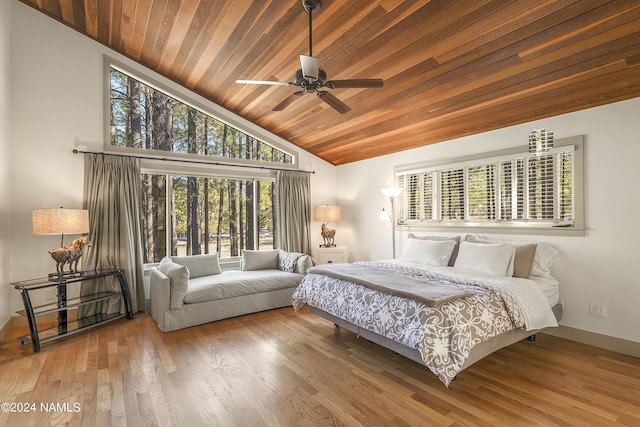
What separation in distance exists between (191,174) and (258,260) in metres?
1.71

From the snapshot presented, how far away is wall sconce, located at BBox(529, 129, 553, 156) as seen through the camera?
3359 mm

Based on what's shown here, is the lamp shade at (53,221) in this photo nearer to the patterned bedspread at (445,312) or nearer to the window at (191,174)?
the window at (191,174)

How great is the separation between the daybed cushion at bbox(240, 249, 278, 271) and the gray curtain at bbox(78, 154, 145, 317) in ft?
4.61

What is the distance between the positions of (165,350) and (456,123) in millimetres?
4164

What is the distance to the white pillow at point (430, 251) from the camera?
154 inches

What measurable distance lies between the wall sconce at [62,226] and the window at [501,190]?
434cm

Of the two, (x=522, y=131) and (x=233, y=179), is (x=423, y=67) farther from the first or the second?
(x=233, y=179)

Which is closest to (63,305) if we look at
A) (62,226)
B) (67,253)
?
(67,253)

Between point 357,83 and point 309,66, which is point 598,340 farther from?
point 309,66

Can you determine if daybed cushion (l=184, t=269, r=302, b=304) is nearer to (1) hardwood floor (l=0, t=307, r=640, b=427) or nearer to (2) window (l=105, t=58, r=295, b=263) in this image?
(1) hardwood floor (l=0, t=307, r=640, b=427)

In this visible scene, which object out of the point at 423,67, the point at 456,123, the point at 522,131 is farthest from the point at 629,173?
the point at 423,67

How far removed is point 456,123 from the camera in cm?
397

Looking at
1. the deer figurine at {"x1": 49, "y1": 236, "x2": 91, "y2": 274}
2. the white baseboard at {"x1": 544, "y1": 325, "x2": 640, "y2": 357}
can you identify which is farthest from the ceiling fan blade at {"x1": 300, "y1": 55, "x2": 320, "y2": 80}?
the white baseboard at {"x1": 544, "y1": 325, "x2": 640, "y2": 357}

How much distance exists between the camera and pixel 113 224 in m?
4.20
